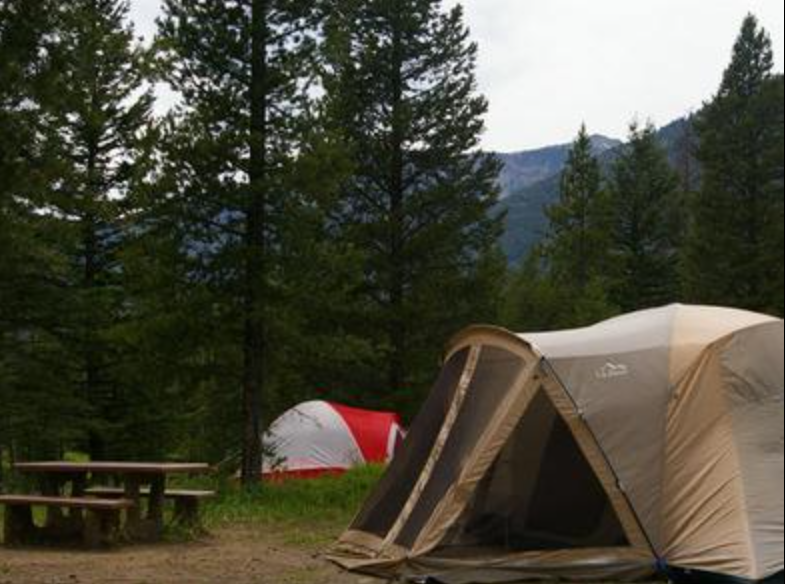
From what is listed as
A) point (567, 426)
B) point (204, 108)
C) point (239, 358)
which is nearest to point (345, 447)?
point (239, 358)

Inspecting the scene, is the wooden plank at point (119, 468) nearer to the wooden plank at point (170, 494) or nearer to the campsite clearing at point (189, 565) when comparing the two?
the wooden plank at point (170, 494)

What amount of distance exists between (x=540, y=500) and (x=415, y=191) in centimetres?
1559

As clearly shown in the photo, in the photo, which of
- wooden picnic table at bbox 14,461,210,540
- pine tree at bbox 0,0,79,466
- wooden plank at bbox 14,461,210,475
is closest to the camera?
wooden plank at bbox 14,461,210,475

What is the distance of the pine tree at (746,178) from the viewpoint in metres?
5.31

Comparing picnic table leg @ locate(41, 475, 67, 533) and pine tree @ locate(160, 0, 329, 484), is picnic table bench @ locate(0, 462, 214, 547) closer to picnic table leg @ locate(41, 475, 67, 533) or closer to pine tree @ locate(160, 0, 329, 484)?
picnic table leg @ locate(41, 475, 67, 533)

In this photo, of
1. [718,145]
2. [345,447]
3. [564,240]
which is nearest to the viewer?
[718,145]

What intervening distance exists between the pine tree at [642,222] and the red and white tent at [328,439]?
464 inches

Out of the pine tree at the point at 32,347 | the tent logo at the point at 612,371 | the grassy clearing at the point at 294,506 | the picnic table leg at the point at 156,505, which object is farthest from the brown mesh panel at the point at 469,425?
the pine tree at the point at 32,347

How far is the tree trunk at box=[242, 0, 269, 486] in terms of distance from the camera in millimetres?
14312

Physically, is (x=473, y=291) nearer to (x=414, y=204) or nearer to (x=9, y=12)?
(x=414, y=204)

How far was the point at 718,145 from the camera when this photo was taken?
6328 millimetres

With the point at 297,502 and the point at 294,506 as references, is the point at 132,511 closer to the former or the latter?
the point at 294,506

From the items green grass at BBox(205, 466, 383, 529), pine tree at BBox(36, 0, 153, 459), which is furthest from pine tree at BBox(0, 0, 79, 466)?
green grass at BBox(205, 466, 383, 529)

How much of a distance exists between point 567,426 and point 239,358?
25.2 ft
